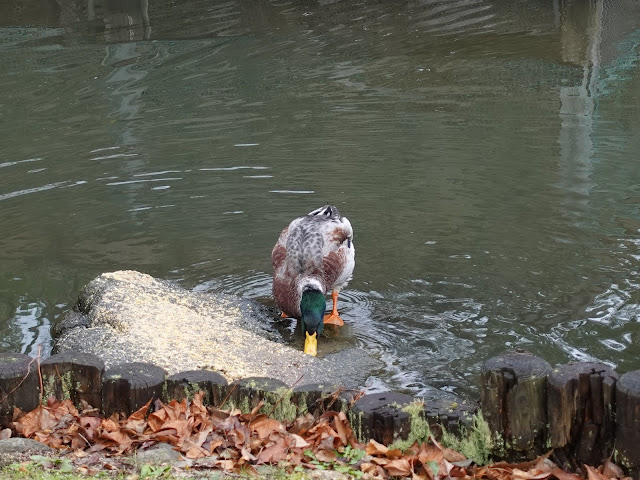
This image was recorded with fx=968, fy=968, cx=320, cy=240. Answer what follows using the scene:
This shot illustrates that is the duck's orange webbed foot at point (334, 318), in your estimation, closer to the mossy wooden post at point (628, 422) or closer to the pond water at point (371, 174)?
the pond water at point (371, 174)

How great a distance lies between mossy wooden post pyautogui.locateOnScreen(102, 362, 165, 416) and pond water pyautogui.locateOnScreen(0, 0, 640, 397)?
1538 mm

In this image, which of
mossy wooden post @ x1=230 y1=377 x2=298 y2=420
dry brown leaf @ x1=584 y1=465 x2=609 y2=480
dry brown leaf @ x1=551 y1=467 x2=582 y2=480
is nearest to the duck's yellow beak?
mossy wooden post @ x1=230 y1=377 x2=298 y2=420

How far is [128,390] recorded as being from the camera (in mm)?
4441

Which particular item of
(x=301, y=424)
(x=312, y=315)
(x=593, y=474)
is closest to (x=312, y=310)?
(x=312, y=315)

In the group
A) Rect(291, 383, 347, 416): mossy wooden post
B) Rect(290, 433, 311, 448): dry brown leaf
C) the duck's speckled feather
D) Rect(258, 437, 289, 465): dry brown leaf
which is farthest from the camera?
the duck's speckled feather

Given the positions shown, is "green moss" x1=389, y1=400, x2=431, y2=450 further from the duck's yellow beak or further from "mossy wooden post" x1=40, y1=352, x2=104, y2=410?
the duck's yellow beak

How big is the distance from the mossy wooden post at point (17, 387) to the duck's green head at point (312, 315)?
1.84 metres

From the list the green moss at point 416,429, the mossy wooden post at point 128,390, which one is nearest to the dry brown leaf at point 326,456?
the green moss at point 416,429

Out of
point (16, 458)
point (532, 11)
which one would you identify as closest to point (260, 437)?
point (16, 458)

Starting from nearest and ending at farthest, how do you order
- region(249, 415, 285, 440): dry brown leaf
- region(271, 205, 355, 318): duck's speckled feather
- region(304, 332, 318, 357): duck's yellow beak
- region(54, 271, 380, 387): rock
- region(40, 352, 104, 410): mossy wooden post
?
region(249, 415, 285, 440): dry brown leaf, region(40, 352, 104, 410): mossy wooden post, region(54, 271, 380, 387): rock, region(304, 332, 318, 357): duck's yellow beak, region(271, 205, 355, 318): duck's speckled feather

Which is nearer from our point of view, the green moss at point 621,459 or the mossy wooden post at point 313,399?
the green moss at point 621,459

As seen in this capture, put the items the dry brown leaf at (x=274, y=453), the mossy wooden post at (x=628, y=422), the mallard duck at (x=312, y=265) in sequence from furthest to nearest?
1. the mallard duck at (x=312, y=265)
2. the dry brown leaf at (x=274, y=453)
3. the mossy wooden post at (x=628, y=422)

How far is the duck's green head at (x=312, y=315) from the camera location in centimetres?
589

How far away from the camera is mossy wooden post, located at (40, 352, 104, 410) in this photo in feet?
14.7
